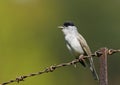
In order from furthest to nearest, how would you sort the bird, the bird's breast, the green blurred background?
the green blurred background → the bird's breast → the bird

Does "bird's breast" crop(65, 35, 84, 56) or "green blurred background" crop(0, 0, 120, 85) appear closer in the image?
"bird's breast" crop(65, 35, 84, 56)

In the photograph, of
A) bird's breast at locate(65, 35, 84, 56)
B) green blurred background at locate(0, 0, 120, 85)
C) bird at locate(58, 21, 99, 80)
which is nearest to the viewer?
bird at locate(58, 21, 99, 80)

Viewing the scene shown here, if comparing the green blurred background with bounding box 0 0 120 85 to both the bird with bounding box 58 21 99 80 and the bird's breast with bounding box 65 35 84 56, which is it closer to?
the bird with bounding box 58 21 99 80

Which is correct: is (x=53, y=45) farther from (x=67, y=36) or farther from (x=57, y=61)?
A: (x=67, y=36)

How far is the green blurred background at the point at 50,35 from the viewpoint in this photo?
35.8 meters

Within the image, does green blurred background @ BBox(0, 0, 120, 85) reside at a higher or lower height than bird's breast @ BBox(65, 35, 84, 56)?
higher

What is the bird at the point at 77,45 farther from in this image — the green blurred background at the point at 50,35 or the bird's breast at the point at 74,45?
the green blurred background at the point at 50,35

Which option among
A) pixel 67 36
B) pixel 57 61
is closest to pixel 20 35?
pixel 57 61

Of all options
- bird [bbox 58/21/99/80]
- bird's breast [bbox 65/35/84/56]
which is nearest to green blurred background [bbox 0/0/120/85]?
bird [bbox 58/21/99/80]

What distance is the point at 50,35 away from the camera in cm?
4362

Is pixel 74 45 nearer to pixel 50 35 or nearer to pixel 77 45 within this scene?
pixel 77 45

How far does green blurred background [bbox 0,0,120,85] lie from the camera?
117ft

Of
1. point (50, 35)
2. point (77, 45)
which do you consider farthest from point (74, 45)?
point (50, 35)

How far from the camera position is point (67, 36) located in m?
13.1
